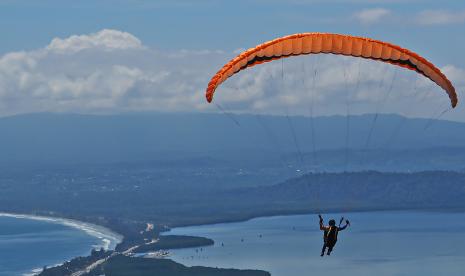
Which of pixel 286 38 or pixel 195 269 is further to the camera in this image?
pixel 195 269

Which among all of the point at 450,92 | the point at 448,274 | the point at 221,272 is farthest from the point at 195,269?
the point at 450,92

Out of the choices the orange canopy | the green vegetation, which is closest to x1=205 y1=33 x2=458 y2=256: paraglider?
the orange canopy

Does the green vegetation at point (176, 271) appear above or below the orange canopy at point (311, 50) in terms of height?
above

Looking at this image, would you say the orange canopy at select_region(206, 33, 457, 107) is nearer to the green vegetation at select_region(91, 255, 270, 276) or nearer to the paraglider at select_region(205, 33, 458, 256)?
the paraglider at select_region(205, 33, 458, 256)

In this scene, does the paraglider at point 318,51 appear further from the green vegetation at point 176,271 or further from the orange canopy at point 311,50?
the green vegetation at point 176,271

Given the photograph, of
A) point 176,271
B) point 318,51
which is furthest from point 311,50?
point 176,271

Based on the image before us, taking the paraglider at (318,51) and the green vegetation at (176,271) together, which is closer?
the paraglider at (318,51)

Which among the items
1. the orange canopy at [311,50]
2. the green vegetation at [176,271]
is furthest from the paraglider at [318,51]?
the green vegetation at [176,271]

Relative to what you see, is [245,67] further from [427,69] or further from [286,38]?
[427,69]
